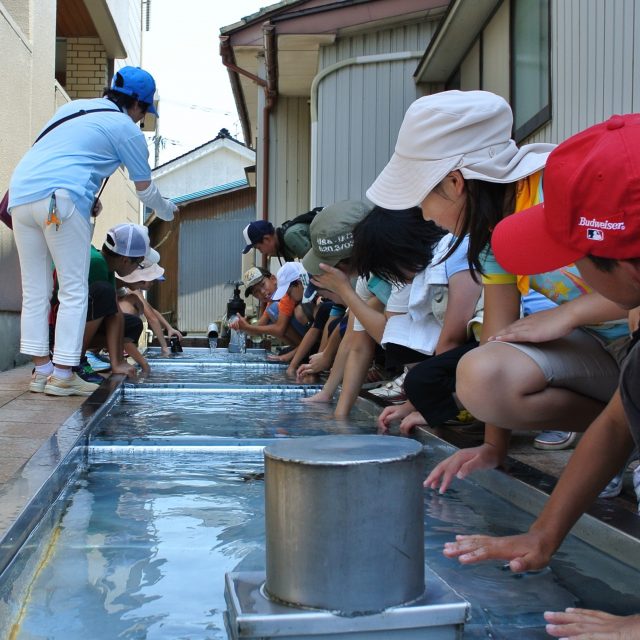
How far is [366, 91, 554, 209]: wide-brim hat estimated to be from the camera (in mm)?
2125

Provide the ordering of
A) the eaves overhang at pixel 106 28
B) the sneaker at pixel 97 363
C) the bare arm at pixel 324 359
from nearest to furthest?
1. the bare arm at pixel 324 359
2. the sneaker at pixel 97 363
3. the eaves overhang at pixel 106 28

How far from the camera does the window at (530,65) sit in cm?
565

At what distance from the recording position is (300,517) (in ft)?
3.99

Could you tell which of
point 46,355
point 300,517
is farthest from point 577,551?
point 46,355

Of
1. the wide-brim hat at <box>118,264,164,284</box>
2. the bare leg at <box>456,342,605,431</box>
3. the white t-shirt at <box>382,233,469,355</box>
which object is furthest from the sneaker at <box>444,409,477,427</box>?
the wide-brim hat at <box>118,264,164,284</box>

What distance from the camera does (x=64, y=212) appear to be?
14.1ft

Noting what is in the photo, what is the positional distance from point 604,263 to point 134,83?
415cm

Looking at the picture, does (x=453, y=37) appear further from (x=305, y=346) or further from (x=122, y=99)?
(x=122, y=99)

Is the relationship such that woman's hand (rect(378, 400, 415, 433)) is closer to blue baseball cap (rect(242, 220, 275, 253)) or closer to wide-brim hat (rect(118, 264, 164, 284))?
wide-brim hat (rect(118, 264, 164, 284))

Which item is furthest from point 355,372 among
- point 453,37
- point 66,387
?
point 453,37

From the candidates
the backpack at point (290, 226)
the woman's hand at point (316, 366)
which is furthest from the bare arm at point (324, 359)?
the backpack at point (290, 226)

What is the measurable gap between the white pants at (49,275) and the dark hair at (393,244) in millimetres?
1816

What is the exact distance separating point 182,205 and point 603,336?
20.3 m

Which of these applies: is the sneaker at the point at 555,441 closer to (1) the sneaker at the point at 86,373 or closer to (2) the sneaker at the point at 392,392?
(2) the sneaker at the point at 392,392
